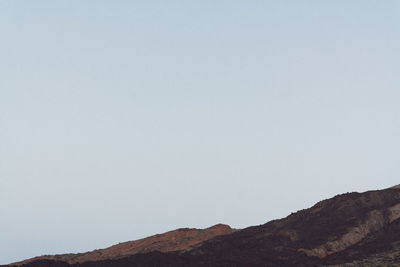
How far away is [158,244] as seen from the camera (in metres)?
94.6

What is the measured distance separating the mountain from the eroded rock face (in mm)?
2163

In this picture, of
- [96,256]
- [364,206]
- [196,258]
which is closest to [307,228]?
[364,206]

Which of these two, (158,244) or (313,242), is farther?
(158,244)

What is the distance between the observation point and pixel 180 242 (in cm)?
9375

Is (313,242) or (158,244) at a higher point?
(158,244)

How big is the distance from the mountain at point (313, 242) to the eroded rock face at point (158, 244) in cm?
216

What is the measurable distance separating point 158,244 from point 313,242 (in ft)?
91.1

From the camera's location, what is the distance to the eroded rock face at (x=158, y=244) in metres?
92.3

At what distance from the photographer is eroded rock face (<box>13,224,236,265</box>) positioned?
303ft

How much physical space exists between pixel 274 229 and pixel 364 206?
48.5 feet

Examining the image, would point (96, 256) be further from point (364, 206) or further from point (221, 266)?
point (364, 206)

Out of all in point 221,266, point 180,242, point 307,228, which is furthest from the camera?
point 180,242

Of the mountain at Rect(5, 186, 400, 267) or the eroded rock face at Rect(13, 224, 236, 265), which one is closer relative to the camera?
the mountain at Rect(5, 186, 400, 267)

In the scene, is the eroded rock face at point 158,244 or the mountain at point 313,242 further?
the eroded rock face at point 158,244
